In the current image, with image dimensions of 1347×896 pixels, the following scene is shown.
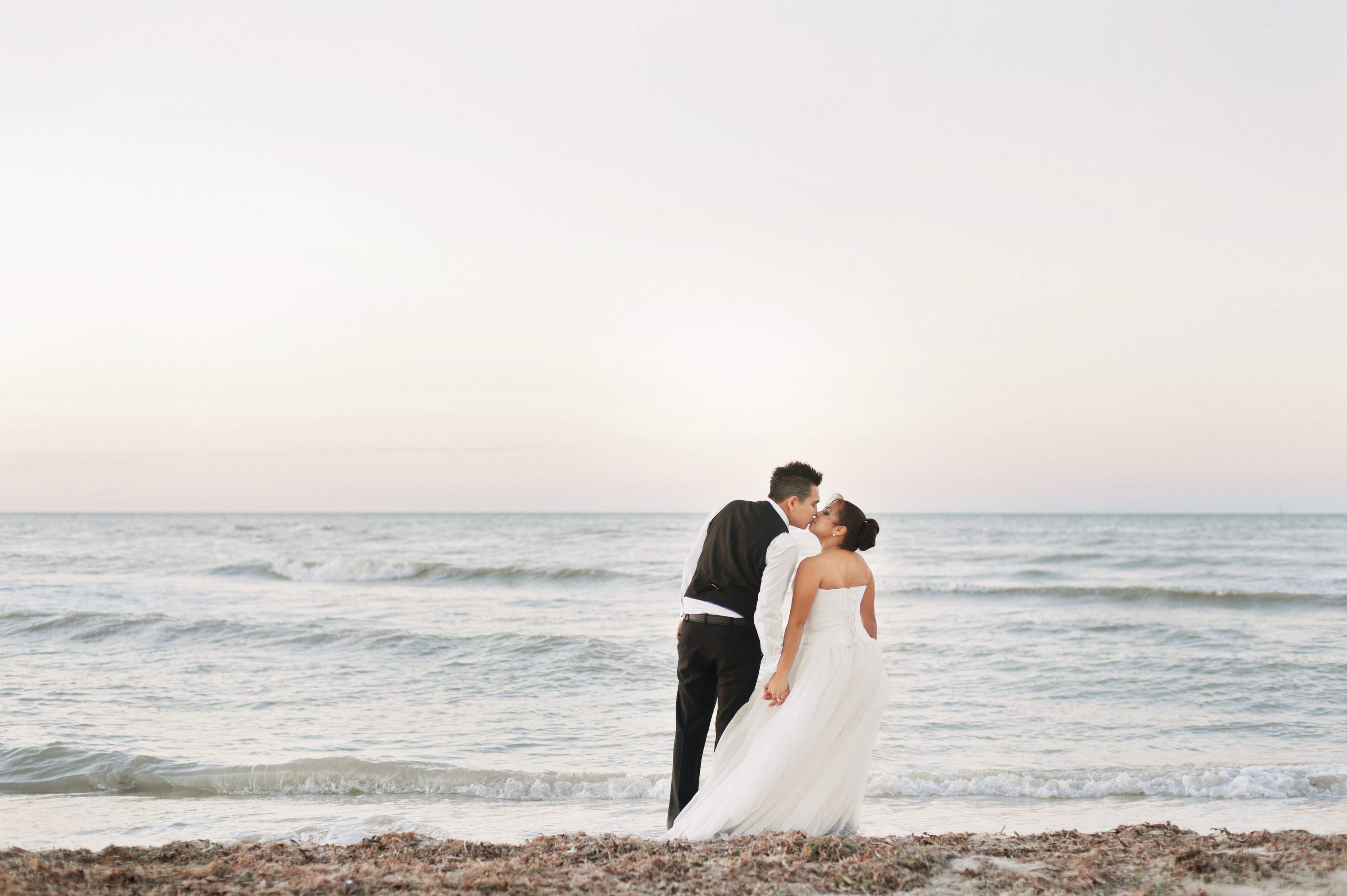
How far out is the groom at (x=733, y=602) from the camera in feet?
13.6

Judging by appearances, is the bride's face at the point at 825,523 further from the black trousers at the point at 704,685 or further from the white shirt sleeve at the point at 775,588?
the black trousers at the point at 704,685

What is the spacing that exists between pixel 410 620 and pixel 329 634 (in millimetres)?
2044

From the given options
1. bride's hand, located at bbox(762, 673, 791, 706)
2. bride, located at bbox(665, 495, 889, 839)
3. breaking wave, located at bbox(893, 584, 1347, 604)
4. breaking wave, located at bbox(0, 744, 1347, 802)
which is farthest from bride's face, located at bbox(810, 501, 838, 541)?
breaking wave, located at bbox(893, 584, 1347, 604)

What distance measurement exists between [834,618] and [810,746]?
2.13ft

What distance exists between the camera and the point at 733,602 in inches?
166

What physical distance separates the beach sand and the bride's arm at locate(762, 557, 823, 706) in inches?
26.5

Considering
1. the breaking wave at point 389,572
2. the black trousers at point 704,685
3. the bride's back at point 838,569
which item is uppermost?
the bride's back at point 838,569

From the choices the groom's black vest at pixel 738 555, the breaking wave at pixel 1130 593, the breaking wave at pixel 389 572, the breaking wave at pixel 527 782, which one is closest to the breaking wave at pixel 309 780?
the breaking wave at pixel 527 782

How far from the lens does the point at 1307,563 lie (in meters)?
26.3

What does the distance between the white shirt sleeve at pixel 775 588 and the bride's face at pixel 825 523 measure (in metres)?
0.21

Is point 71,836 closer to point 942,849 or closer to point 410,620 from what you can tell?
point 942,849

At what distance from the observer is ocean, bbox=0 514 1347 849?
568cm

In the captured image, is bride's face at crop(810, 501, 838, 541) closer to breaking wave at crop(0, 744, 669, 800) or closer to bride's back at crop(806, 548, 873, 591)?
bride's back at crop(806, 548, 873, 591)

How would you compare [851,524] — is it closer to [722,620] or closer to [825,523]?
[825,523]
